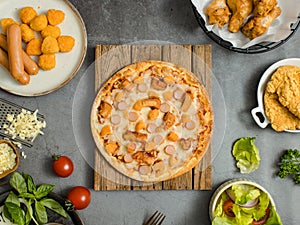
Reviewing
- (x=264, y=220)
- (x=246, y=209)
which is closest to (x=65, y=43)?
(x=246, y=209)

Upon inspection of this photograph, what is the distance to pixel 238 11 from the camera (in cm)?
256

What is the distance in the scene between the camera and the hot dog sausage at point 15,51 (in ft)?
Result: 8.28

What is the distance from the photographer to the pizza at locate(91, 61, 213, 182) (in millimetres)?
2633

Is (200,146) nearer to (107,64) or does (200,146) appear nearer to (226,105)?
(226,105)

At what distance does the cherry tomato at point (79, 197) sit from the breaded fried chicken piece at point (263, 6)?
4.13 ft

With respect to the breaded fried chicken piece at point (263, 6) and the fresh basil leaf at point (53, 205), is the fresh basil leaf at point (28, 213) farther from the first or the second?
the breaded fried chicken piece at point (263, 6)

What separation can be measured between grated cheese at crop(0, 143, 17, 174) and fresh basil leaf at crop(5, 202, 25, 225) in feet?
0.75

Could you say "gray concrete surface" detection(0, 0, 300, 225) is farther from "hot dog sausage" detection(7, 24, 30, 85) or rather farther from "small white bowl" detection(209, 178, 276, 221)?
"hot dog sausage" detection(7, 24, 30, 85)

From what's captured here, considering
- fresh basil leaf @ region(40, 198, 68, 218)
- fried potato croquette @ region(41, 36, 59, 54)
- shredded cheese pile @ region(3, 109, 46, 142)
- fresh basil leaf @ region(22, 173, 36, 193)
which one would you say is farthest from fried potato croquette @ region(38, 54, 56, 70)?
fresh basil leaf @ region(40, 198, 68, 218)

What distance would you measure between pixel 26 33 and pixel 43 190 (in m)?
0.81

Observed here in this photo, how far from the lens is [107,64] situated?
2.70 metres

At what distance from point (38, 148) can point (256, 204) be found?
118 centimetres

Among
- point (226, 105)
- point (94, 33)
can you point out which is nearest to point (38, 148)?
point (94, 33)

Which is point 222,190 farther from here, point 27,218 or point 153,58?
point 27,218
